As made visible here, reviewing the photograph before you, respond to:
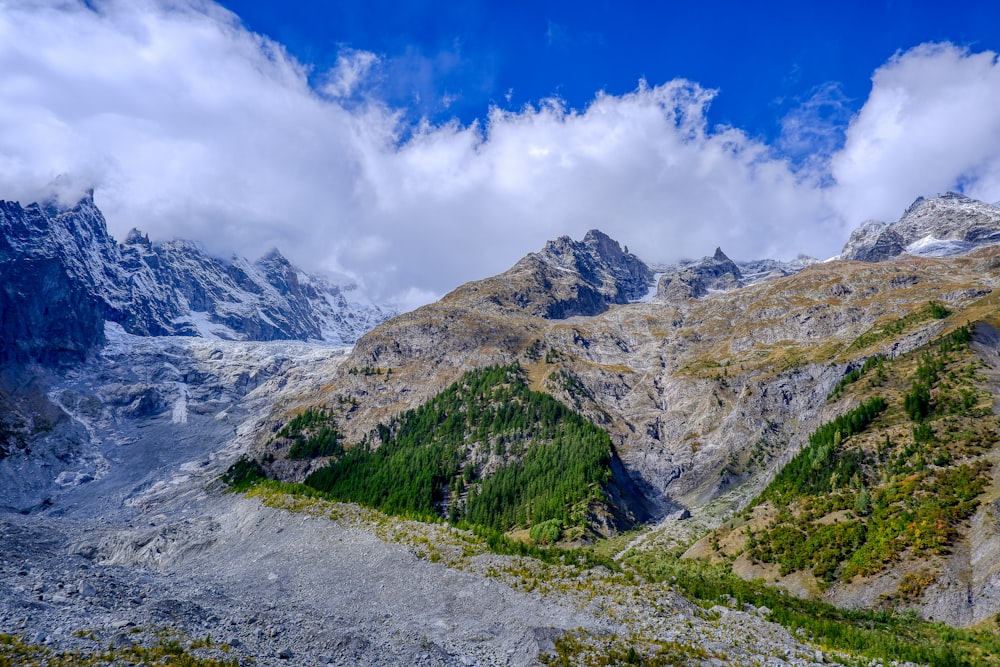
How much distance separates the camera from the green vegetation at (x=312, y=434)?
150 metres

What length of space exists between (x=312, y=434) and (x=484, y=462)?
60.6 m

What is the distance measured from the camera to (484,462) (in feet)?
429

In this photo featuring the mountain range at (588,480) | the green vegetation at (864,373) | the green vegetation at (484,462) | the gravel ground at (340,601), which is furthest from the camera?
the green vegetation at (484,462)

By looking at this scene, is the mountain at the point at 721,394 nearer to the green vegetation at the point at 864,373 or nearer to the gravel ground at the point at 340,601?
the green vegetation at the point at 864,373

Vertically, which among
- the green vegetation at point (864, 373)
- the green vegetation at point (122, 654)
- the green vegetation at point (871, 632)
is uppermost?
the green vegetation at point (864, 373)

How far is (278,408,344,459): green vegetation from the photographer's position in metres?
150

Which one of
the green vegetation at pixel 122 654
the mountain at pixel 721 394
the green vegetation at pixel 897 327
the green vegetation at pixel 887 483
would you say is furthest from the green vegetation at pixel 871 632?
the green vegetation at pixel 897 327

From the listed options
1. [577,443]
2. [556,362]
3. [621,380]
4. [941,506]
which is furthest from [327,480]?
[941,506]

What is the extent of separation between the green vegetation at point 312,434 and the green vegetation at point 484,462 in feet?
26.4

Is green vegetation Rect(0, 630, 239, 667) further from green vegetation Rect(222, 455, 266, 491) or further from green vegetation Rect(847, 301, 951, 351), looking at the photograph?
green vegetation Rect(847, 301, 951, 351)

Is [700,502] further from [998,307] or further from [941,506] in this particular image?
[998,307]

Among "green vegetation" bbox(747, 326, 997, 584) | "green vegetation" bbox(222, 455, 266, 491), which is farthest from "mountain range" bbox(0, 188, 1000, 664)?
"green vegetation" bbox(222, 455, 266, 491)

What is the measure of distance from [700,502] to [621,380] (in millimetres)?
77788

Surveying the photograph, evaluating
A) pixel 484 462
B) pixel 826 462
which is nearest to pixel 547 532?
pixel 484 462
